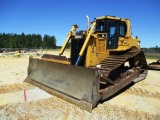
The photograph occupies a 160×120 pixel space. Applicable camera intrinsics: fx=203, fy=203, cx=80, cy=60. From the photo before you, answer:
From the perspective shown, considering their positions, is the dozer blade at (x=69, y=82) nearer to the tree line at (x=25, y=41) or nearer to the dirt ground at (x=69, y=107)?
the dirt ground at (x=69, y=107)

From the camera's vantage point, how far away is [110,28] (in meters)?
8.88

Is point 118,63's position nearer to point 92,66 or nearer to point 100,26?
point 92,66

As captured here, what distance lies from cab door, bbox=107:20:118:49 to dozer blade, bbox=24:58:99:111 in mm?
2685

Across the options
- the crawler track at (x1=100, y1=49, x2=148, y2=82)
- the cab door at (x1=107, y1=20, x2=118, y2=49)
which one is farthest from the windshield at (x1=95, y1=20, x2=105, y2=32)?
the crawler track at (x1=100, y1=49, x2=148, y2=82)

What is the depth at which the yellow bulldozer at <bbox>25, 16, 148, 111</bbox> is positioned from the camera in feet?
20.4

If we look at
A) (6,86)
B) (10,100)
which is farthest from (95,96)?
(6,86)

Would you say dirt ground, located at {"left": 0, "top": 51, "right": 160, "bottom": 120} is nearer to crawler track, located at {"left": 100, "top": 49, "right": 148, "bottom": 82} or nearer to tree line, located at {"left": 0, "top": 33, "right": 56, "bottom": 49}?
crawler track, located at {"left": 100, "top": 49, "right": 148, "bottom": 82}

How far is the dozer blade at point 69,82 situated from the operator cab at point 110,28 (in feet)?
8.59

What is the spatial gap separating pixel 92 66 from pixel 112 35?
170 centimetres

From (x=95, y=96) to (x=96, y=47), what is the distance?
9.66 feet

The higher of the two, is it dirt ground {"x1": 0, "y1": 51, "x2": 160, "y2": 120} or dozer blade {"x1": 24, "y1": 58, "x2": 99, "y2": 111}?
dozer blade {"x1": 24, "y1": 58, "x2": 99, "y2": 111}

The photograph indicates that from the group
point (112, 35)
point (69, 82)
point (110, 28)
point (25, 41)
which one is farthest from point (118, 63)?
point (25, 41)

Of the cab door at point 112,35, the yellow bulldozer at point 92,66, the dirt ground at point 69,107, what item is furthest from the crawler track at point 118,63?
the dirt ground at point 69,107

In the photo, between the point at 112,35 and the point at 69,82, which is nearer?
the point at 69,82
